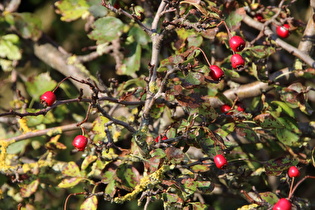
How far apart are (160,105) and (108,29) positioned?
40cm

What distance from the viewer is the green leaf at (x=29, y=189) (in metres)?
1.55

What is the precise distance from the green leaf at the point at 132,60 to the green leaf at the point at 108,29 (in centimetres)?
10

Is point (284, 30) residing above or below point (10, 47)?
above

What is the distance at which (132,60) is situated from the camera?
5.48 ft

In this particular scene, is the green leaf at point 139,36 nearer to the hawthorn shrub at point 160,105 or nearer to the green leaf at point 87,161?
the hawthorn shrub at point 160,105

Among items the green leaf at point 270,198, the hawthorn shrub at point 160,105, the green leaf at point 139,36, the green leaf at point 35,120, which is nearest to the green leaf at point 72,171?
the hawthorn shrub at point 160,105

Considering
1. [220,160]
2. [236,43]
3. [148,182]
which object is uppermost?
[236,43]

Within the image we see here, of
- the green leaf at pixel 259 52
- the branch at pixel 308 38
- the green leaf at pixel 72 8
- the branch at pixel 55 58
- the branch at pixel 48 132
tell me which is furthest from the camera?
the branch at pixel 55 58

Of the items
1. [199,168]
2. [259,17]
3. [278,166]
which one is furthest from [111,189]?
[259,17]

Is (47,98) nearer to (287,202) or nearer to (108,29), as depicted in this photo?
(108,29)

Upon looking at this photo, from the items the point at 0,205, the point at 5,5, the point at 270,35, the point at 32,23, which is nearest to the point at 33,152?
the point at 0,205

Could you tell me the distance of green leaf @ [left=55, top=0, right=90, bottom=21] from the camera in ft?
5.72

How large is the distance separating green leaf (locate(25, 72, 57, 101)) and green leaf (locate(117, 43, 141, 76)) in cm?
37

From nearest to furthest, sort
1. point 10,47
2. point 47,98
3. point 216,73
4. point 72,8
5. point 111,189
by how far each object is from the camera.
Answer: point 47,98 → point 216,73 → point 111,189 → point 72,8 → point 10,47
